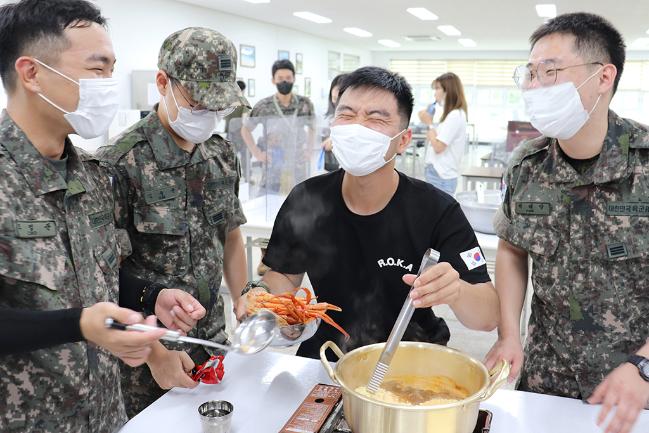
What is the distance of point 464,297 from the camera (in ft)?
5.54

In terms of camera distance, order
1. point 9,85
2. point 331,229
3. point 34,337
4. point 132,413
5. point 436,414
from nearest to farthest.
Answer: point 436,414 → point 34,337 → point 9,85 → point 331,229 → point 132,413

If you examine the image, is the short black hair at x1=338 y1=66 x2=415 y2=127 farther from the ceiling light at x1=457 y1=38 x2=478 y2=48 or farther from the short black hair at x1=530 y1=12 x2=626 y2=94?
the ceiling light at x1=457 y1=38 x2=478 y2=48

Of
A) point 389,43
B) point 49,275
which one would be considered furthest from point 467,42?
point 49,275

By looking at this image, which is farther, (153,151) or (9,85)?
(153,151)

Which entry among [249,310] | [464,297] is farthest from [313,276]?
[464,297]

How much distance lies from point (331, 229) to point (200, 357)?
2.41ft

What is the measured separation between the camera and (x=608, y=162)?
1.77 meters

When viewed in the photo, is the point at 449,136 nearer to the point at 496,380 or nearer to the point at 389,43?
the point at 496,380

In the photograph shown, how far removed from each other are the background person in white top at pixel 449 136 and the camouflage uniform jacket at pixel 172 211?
3953 mm

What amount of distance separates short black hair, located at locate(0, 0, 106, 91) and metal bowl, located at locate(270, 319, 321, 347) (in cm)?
97

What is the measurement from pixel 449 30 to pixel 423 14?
10.2ft

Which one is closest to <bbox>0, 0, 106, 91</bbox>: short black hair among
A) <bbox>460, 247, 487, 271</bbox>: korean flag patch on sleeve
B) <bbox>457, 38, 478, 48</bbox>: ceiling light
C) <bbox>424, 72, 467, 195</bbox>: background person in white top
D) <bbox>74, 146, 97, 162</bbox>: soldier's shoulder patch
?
<bbox>74, 146, 97, 162</bbox>: soldier's shoulder patch

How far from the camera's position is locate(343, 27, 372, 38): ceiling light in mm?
15703

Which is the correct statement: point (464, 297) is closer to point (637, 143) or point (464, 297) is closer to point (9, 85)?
point (637, 143)
